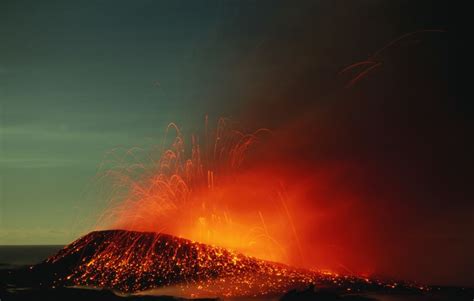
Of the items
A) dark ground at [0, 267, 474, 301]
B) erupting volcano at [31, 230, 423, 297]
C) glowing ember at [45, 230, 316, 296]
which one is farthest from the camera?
glowing ember at [45, 230, 316, 296]

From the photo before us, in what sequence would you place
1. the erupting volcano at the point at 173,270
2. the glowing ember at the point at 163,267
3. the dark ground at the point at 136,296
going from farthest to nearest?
1. the glowing ember at the point at 163,267
2. the erupting volcano at the point at 173,270
3. the dark ground at the point at 136,296

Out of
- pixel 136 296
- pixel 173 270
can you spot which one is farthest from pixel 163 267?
pixel 136 296

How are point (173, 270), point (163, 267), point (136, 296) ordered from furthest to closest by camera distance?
point (163, 267) → point (173, 270) → point (136, 296)

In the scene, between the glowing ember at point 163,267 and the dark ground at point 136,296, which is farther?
the glowing ember at point 163,267

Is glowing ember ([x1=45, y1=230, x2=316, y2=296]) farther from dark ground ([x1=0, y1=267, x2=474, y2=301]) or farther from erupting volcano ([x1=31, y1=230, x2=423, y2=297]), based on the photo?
dark ground ([x1=0, y1=267, x2=474, y2=301])

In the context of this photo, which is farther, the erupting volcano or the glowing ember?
the glowing ember

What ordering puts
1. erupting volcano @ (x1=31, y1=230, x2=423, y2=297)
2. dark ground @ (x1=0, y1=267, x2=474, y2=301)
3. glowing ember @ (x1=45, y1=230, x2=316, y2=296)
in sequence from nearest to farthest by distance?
1. dark ground @ (x1=0, y1=267, x2=474, y2=301)
2. erupting volcano @ (x1=31, y1=230, x2=423, y2=297)
3. glowing ember @ (x1=45, y1=230, x2=316, y2=296)

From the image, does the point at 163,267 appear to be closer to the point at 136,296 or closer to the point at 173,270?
the point at 173,270

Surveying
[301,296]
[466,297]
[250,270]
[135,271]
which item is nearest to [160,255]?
[135,271]

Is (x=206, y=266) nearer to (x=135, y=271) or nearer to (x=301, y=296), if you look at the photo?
(x=135, y=271)

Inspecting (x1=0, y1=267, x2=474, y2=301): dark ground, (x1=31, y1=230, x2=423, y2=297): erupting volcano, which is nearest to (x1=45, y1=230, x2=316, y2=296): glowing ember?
(x1=31, y1=230, x2=423, y2=297): erupting volcano

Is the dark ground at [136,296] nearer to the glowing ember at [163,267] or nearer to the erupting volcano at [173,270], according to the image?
the erupting volcano at [173,270]

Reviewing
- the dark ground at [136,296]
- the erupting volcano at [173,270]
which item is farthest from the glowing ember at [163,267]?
the dark ground at [136,296]

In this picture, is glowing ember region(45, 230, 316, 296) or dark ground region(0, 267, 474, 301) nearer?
dark ground region(0, 267, 474, 301)
